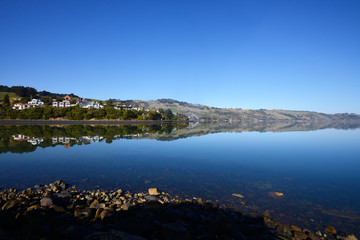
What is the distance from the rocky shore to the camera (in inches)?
289

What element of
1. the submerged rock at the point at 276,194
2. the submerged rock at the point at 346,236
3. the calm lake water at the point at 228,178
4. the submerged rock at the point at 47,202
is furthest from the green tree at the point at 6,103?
the submerged rock at the point at 346,236

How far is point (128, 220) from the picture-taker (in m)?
8.75

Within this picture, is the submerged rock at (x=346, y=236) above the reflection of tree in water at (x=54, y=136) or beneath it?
above

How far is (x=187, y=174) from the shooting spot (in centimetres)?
1972

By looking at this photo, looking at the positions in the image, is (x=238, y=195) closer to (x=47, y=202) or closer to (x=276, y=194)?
(x=276, y=194)

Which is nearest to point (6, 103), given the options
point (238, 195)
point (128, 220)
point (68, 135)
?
point (68, 135)

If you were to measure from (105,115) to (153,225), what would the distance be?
127 m

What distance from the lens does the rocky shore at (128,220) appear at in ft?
24.0

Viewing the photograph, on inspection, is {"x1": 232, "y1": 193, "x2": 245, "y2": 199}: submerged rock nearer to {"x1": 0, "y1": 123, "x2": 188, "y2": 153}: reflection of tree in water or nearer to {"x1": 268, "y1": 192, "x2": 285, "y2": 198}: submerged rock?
{"x1": 268, "y1": 192, "x2": 285, "y2": 198}: submerged rock

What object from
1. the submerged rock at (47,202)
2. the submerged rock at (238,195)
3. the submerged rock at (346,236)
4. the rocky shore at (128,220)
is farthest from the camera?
the submerged rock at (238,195)

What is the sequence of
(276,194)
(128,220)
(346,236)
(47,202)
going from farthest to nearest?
(276,194), (47,202), (346,236), (128,220)

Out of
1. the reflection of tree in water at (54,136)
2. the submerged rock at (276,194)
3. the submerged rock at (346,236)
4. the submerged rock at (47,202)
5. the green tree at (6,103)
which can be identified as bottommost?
the reflection of tree in water at (54,136)

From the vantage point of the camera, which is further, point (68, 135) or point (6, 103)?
point (6, 103)

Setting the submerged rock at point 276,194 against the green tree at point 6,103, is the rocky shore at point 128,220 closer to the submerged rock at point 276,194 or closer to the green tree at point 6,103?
the submerged rock at point 276,194
